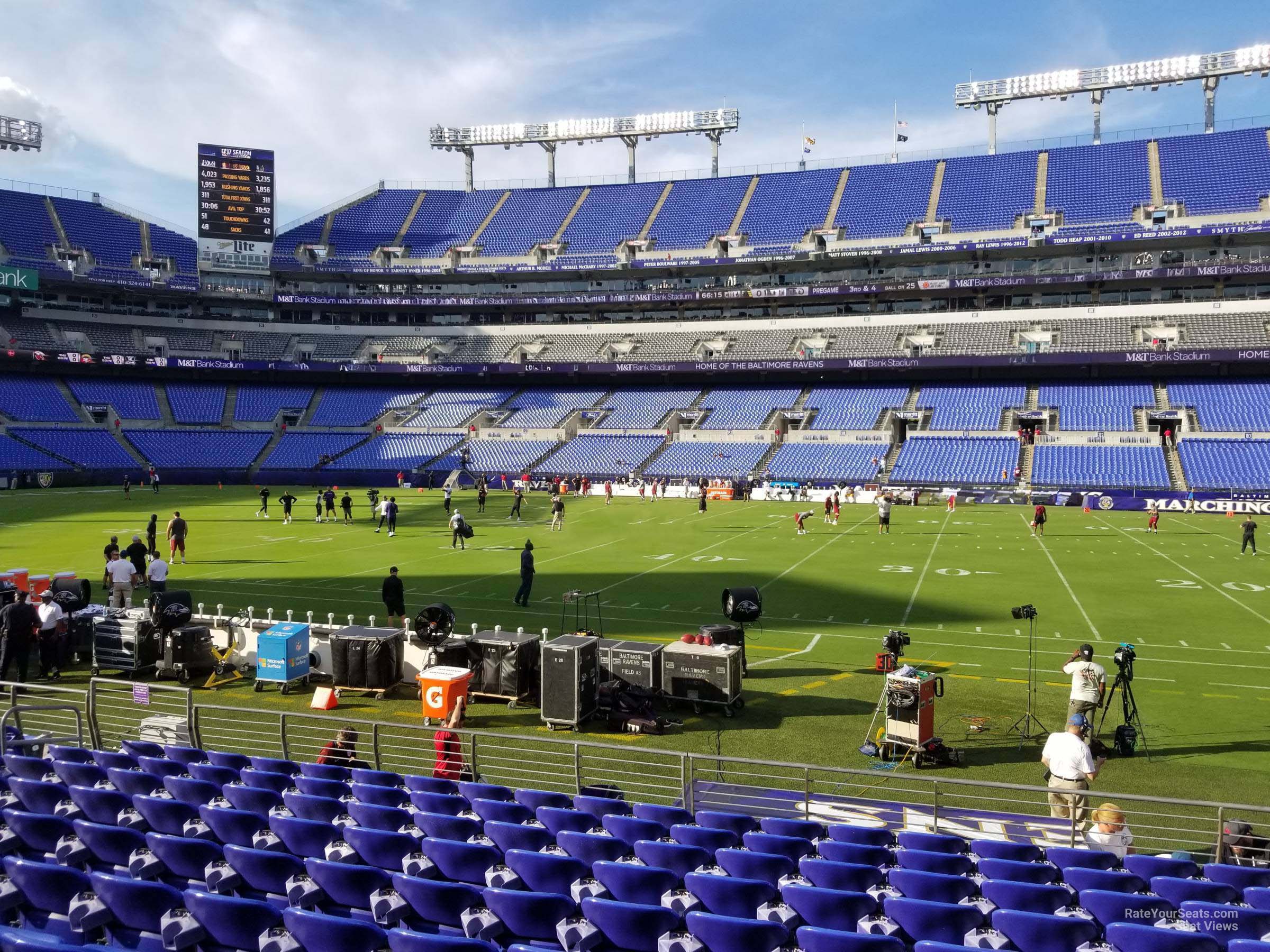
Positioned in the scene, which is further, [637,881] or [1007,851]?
[1007,851]

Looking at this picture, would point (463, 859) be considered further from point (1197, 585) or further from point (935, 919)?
point (1197, 585)

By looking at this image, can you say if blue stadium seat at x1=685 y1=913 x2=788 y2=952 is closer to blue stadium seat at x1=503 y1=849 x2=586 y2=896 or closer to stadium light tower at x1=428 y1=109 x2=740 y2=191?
blue stadium seat at x1=503 y1=849 x2=586 y2=896

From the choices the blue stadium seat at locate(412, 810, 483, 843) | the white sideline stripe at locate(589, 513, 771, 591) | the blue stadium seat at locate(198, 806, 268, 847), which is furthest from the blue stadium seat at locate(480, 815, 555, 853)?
the white sideline stripe at locate(589, 513, 771, 591)

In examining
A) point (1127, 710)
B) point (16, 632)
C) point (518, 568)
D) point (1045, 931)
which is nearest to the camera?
point (1045, 931)

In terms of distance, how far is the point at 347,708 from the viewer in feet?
47.6

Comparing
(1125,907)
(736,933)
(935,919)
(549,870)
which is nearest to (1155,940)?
(1125,907)

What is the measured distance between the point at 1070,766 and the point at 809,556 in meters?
21.6

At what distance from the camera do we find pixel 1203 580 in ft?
85.6

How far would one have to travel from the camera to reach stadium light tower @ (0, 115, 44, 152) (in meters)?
74.9

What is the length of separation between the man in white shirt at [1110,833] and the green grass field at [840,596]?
11.3 feet

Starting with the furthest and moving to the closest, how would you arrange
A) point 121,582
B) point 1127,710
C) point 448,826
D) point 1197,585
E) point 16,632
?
point 1197,585, point 121,582, point 16,632, point 1127,710, point 448,826

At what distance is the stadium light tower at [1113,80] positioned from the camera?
7131 cm

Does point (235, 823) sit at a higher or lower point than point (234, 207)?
lower

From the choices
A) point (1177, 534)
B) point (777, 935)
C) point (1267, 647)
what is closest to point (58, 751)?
point (777, 935)
